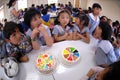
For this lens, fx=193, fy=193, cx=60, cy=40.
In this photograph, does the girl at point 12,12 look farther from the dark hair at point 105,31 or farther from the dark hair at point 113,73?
the dark hair at point 113,73

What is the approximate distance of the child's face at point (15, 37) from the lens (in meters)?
0.92

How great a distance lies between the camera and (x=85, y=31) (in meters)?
1.16

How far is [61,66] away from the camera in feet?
3.28

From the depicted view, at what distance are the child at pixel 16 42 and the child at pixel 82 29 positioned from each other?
29cm

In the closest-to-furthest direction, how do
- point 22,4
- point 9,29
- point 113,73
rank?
1. point 113,73
2. point 9,29
3. point 22,4

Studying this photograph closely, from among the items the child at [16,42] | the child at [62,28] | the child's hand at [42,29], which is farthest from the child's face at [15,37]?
the child at [62,28]

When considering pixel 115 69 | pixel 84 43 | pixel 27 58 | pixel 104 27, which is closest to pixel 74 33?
pixel 84 43

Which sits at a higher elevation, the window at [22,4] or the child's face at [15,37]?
the window at [22,4]

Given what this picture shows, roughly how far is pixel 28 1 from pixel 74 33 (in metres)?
0.52

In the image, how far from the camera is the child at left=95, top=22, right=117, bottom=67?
989mm

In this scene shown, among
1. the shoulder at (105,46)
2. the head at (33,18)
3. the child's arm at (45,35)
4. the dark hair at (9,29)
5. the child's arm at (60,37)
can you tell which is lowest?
the shoulder at (105,46)

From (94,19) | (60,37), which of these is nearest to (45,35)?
(60,37)

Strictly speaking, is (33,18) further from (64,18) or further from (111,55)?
(111,55)

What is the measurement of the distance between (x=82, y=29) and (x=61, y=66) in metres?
0.30
